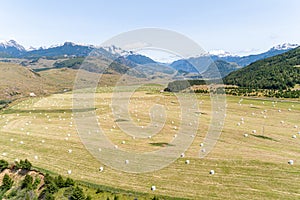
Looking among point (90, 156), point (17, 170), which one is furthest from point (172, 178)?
point (17, 170)

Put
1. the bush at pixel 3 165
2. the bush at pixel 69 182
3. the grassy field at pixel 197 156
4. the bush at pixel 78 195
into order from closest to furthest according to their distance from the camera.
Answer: the bush at pixel 78 195, the grassy field at pixel 197 156, the bush at pixel 69 182, the bush at pixel 3 165

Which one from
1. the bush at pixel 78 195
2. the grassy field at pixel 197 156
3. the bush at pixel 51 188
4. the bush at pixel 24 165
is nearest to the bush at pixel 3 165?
the bush at pixel 24 165

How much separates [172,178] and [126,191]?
5.70 m

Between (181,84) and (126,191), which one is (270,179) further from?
(181,84)

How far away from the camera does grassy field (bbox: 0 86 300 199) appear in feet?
90.1

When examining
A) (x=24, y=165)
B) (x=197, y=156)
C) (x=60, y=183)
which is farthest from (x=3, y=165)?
(x=197, y=156)

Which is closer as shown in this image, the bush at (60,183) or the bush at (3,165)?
the bush at (60,183)

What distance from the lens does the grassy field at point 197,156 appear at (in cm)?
2745

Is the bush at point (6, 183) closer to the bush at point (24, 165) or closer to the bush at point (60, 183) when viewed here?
the bush at point (24, 165)

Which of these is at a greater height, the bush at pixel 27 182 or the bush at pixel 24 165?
the bush at pixel 24 165

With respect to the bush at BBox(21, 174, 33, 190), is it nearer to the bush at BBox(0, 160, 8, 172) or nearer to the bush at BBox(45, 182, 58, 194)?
the bush at BBox(45, 182, 58, 194)

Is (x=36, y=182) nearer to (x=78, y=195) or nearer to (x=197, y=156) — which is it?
(x=78, y=195)

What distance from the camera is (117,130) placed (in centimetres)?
5300

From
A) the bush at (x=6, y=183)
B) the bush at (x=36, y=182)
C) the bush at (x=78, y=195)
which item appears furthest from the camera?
the bush at (x=6, y=183)
